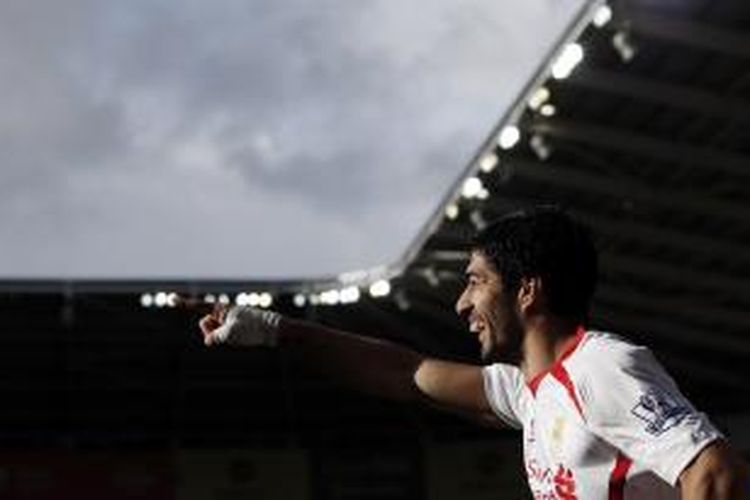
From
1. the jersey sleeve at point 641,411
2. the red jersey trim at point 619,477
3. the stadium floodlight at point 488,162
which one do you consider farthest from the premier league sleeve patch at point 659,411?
the stadium floodlight at point 488,162

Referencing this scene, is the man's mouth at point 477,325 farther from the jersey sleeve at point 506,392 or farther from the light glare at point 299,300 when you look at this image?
the light glare at point 299,300

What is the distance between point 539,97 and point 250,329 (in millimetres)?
14280

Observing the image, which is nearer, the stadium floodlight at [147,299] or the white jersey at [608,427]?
the white jersey at [608,427]

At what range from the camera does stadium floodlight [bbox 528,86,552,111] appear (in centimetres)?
1858

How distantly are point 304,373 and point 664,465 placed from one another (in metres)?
29.5

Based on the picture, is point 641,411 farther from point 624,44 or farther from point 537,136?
point 537,136

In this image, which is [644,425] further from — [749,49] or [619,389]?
[749,49]

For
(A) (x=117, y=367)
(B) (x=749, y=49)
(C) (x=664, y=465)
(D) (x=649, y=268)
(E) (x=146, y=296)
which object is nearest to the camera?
(C) (x=664, y=465)

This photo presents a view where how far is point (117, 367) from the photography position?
32.4 m

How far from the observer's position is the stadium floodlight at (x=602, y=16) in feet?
52.6

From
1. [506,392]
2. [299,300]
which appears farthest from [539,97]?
[506,392]

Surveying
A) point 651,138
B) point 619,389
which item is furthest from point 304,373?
point 619,389

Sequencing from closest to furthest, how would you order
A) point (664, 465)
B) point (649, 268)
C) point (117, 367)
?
point (664, 465), point (649, 268), point (117, 367)

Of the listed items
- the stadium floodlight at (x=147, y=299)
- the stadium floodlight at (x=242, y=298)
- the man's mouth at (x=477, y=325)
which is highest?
the stadium floodlight at (x=147, y=299)
